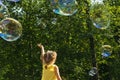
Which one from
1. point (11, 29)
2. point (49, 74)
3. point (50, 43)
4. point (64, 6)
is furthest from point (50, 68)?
point (50, 43)

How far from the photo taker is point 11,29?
15367 millimetres

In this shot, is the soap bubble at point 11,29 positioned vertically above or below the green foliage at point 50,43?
above

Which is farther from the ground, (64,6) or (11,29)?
(64,6)

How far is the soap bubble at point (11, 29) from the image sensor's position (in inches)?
603

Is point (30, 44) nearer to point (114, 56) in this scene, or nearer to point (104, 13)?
point (114, 56)

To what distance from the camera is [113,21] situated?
37.9 m

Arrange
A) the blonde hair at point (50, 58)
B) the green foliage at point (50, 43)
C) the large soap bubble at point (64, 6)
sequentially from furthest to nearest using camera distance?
the green foliage at point (50, 43) < the large soap bubble at point (64, 6) < the blonde hair at point (50, 58)

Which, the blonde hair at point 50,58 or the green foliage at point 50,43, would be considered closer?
the blonde hair at point 50,58

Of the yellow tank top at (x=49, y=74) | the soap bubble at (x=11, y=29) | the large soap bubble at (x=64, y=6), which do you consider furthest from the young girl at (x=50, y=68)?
the large soap bubble at (x=64, y=6)

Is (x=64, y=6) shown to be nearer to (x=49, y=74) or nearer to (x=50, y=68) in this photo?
(x=50, y=68)

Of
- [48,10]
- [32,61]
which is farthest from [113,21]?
[32,61]

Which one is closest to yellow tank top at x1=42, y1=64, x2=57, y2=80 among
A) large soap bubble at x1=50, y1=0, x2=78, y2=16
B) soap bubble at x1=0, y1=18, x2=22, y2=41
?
soap bubble at x1=0, y1=18, x2=22, y2=41

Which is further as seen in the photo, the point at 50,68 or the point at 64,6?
the point at 64,6

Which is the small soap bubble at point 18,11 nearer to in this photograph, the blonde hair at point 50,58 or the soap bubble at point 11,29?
the soap bubble at point 11,29
